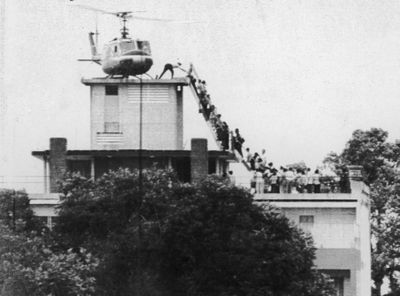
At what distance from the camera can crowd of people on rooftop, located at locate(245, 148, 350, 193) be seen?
91500 mm

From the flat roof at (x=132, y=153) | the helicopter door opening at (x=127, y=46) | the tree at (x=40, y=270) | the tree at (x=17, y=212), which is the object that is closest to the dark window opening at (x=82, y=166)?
the flat roof at (x=132, y=153)

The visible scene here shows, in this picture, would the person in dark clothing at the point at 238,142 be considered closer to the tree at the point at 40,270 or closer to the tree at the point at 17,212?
the tree at the point at 17,212

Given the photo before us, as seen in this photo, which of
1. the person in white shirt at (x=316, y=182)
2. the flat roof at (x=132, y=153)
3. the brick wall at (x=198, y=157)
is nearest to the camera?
the person in white shirt at (x=316, y=182)

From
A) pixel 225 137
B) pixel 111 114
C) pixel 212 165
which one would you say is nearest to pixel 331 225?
pixel 225 137

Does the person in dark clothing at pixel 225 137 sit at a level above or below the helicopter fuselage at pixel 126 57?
below

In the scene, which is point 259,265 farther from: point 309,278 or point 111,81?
point 111,81

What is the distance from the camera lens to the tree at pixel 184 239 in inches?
2960

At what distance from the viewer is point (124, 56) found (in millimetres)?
99125

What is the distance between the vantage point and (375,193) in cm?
10631

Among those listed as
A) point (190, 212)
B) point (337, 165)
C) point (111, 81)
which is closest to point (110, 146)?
point (111, 81)

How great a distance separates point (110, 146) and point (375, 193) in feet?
50.1

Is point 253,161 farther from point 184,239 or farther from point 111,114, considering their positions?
point 184,239

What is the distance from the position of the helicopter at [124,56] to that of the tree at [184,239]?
55.5ft

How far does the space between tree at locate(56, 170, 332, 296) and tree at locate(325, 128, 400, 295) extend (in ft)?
73.2
